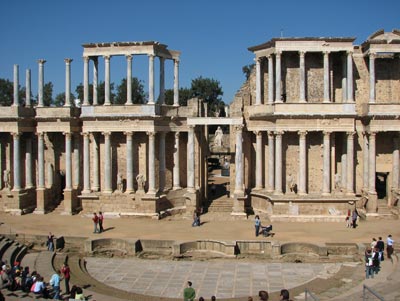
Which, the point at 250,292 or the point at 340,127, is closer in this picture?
the point at 250,292

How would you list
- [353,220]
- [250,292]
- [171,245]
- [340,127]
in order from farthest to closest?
[340,127], [353,220], [171,245], [250,292]

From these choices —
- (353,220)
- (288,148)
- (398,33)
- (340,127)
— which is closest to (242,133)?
(288,148)

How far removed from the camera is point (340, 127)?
32.0 meters

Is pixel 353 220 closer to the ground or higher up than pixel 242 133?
closer to the ground

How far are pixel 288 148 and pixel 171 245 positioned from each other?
12.2 metres

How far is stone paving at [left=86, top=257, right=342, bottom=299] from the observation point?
64.6 ft

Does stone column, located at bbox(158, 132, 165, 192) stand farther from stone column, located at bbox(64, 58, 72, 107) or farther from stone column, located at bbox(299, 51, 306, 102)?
stone column, located at bbox(299, 51, 306, 102)

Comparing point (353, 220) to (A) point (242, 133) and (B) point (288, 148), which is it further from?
(A) point (242, 133)

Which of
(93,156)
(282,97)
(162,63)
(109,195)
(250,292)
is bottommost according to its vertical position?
(250,292)

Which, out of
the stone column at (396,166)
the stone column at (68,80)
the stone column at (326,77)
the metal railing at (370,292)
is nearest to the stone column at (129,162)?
the stone column at (68,80)

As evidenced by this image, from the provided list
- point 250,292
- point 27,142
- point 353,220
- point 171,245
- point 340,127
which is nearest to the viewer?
point 250,292

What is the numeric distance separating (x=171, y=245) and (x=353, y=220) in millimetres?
11438

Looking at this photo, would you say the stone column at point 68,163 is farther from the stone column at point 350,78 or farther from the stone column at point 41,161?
the stone column at point 350,78

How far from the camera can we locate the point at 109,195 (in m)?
34.2
